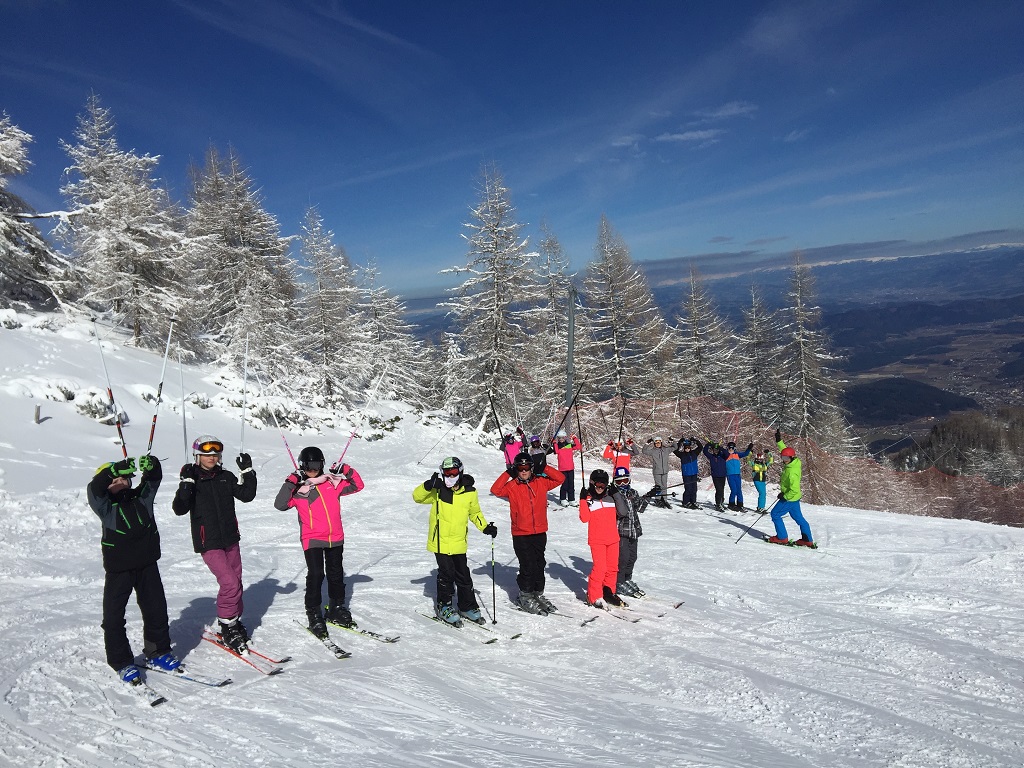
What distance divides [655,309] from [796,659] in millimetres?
29276

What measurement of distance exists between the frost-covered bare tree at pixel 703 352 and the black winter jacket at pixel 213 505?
31.0 meters

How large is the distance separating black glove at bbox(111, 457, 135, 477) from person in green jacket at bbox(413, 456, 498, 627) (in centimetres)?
271

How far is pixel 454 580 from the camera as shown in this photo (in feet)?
22.2

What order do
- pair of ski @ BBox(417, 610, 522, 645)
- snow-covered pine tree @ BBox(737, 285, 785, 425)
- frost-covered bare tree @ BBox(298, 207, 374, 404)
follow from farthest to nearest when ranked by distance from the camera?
1. snow-covered pine tree @ BBox(737, 285, 785, 425)
2. frost-covered bare tree @ BBox(298, 207, 374, 404)
3. pair of ski @ BBox(417, 610, 522, 645)

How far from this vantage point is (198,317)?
25641 mm

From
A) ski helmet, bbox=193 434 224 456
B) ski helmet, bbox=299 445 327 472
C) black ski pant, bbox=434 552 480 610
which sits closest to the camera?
ski helmet, bbox=193 434 224 456

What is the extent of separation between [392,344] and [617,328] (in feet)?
47.6

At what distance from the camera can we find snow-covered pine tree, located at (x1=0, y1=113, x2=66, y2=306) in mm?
18984

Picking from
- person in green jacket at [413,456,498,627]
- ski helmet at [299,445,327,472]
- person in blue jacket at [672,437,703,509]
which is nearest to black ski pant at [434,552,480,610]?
person in green jacket at [413,456,498,627]

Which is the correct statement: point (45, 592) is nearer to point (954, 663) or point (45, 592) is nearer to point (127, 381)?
point (954, 663)

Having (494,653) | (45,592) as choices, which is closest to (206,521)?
(494,653)

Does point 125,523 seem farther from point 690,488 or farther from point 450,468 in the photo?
Result: point 690,488

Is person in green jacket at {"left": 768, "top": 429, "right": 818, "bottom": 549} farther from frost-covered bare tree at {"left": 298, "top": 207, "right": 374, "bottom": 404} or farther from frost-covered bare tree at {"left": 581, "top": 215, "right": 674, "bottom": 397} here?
frost-covered bare tree at {"left": 298, "top": 207, "right": 374, "bottom": 404}

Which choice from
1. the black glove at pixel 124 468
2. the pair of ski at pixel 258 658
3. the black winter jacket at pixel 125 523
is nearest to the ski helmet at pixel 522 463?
the pair of ski at pixel 258 658
